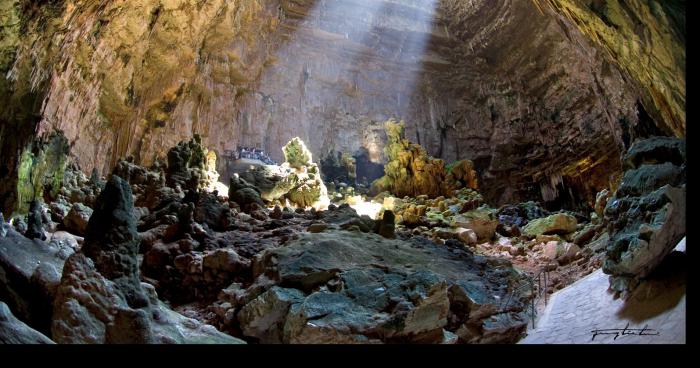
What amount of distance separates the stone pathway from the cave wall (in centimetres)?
370

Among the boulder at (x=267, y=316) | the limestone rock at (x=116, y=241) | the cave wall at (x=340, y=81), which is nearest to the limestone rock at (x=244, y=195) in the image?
the cave wall at (x=340, y=81)

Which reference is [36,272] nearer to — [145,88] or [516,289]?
[516,289]

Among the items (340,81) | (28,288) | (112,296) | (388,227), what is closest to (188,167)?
(388,227)

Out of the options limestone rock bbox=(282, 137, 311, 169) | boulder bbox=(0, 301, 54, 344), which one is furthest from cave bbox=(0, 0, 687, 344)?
limestone rock bbox=(282, 137, 311, 169)

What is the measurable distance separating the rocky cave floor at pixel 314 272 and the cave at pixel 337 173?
2.1 inches

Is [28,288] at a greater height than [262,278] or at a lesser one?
greater

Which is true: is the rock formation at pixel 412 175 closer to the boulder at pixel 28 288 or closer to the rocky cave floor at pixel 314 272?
the rocky cave floor at pixel 314 272

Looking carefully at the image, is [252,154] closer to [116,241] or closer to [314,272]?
[314,272]

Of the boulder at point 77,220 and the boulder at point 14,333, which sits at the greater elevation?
the boulder at point 14,333

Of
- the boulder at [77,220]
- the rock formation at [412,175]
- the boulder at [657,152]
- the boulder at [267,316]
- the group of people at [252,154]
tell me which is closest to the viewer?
the boulder at [657,152]

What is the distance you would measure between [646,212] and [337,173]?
26.3 m

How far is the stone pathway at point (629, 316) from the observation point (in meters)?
4.83

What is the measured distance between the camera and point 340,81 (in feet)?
121

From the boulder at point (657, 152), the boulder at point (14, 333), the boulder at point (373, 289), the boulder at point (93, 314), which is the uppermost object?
the boulder at point (657, 152)
